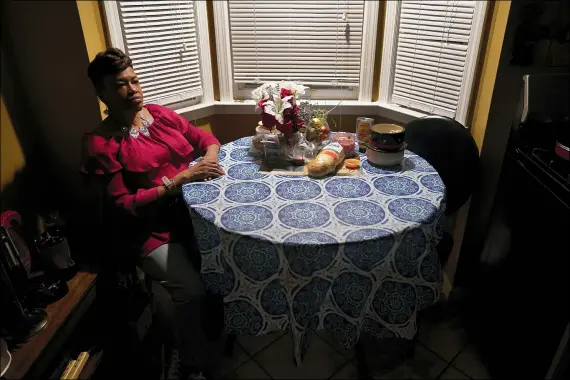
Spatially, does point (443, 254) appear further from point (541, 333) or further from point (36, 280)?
point (36, 280)

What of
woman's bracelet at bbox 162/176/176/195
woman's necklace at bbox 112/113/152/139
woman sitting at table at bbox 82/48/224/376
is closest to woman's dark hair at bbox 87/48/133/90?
woman sitting at table at bbox 82/48/224/376

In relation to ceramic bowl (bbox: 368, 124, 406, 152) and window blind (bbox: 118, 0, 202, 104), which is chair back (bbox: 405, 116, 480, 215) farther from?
window blind (bbox: 118, 0, 202, 104)

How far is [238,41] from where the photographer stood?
93.4 inches

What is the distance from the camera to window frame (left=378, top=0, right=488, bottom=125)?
1.88m

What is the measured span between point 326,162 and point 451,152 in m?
0.64

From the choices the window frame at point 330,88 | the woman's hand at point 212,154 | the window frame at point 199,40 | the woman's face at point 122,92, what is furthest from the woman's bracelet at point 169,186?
the window frame at point 330,88

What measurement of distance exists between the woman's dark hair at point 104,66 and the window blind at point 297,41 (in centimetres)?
96

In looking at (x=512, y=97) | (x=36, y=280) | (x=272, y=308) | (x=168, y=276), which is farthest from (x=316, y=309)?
(x=512, y=97)

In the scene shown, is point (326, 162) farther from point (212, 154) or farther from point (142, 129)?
point (142, 129)

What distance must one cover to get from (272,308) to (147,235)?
0.61 meters

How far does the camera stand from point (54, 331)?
Answer: 1.24 m

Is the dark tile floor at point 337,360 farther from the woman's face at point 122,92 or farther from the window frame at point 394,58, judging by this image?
the woman's face at point 122,92

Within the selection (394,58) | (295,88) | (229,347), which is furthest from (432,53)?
(229,347)

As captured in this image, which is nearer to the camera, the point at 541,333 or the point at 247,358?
the point at 541,333
